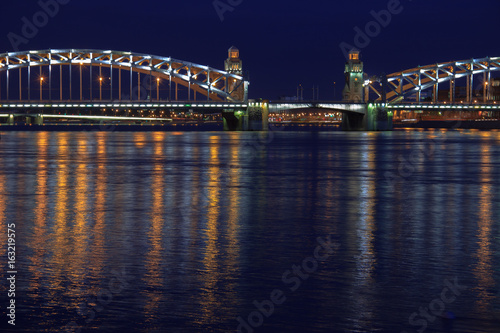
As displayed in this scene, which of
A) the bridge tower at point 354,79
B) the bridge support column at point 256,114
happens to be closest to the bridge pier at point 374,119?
the bridge tower at point 354,79

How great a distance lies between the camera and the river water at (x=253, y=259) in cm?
855

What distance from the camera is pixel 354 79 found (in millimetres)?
172875

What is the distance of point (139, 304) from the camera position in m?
9.00

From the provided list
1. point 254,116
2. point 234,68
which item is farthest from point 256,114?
point 234,68

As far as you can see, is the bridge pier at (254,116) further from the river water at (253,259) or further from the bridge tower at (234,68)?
the river water at (253,259)

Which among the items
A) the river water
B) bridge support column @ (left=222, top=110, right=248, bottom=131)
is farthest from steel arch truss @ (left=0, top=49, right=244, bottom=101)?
the river water

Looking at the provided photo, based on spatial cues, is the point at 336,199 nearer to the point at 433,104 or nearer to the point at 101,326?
the point at 101,326

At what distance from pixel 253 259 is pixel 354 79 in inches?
6464

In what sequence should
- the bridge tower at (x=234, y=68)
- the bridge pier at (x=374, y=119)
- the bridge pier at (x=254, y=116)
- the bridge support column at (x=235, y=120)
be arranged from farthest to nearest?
1. the bridge tower at (x=234, y=68)
2. the bridge pier at (x=374, y=119)
3. the bridge support column at (x=235, y=120)
4. the bridge pier at (x=254, y=116)

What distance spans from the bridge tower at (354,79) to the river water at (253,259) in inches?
5972

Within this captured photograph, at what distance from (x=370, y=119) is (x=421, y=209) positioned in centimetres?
13443
